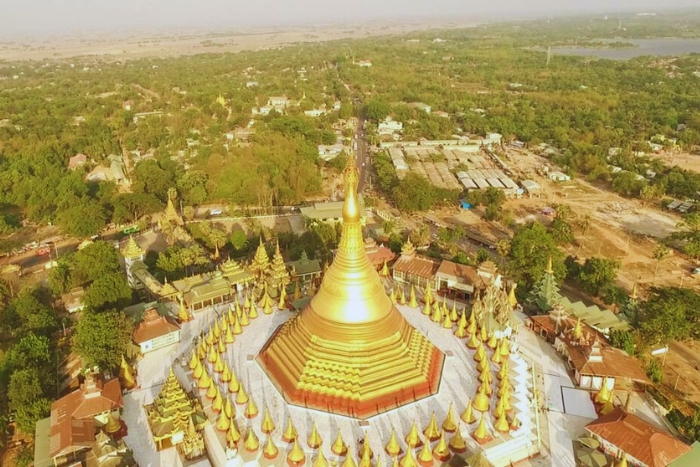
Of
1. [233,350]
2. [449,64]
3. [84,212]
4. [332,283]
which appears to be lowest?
[449,64]

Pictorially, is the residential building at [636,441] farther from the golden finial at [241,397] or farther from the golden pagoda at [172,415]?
the golden pagoda at [172,415]

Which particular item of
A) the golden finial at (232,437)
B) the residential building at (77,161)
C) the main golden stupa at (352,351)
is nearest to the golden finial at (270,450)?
the golden finial at (232,437)

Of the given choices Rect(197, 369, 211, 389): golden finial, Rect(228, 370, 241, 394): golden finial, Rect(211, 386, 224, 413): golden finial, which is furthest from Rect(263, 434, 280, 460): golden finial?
Rect(197, 369, 211, 389): golden finial

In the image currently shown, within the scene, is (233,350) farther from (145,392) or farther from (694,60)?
(694,60)

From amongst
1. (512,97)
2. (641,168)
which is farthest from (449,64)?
(641,168)

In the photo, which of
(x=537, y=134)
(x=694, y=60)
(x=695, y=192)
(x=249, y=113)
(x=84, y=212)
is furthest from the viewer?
(x=694, y=60)

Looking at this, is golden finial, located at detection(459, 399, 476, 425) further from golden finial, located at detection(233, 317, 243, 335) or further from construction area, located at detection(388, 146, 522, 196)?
construction area, located at detection(388, 146, 522, 196)
